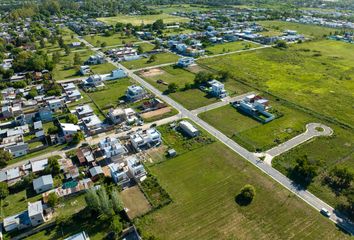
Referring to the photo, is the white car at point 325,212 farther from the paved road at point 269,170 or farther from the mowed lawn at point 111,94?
the mowed lawn at point 111,94

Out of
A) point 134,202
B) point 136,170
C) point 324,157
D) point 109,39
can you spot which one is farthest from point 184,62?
point 134,202

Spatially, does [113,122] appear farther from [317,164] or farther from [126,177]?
[317,164]

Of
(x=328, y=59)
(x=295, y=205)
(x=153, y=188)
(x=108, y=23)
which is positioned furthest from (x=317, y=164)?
(x=108, y=23)

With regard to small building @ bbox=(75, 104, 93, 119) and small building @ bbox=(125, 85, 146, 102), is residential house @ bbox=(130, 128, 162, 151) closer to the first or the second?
small building @ bbox=(75, 104, 93, 119)

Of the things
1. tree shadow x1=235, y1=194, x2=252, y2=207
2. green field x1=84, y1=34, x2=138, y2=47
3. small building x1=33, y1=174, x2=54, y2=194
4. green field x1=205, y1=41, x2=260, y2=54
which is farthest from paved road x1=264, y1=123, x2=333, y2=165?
green field x1=84, y1=34, x2=138, y2=47

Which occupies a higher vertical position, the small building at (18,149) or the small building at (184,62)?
the small building at (18,149)

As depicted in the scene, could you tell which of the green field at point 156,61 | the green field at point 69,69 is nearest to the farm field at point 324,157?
the green field at point 156,61
